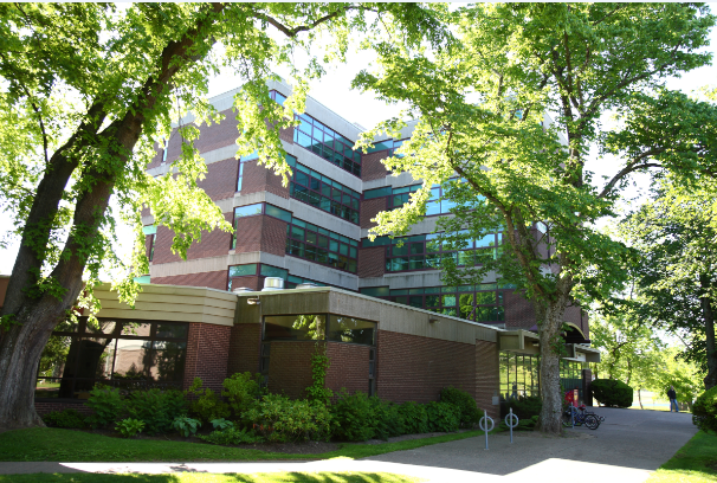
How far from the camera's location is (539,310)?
18766mm

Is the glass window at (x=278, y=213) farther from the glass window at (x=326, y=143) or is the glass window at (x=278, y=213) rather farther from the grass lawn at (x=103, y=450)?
the grass lawn at (x=103, y=450)

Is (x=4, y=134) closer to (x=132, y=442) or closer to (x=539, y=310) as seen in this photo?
(x=132, y=442)

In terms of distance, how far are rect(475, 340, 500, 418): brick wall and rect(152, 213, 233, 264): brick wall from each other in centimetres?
1298

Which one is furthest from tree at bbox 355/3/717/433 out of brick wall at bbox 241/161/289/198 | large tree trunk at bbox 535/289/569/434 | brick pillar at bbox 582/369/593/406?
brick pillar at bbox 582/369/593/406

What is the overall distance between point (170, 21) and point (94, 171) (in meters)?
3.69

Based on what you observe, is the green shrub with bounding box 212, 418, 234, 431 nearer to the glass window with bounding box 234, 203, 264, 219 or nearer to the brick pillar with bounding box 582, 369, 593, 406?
the glass window with bounding box 234, 203, 264, 219

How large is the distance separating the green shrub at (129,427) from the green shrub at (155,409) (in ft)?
1.58

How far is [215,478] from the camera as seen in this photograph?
27.5ft

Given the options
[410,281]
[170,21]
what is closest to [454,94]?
[170,21]

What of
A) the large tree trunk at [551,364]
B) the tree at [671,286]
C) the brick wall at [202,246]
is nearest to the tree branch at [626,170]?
the large tree trunk at [551,364]

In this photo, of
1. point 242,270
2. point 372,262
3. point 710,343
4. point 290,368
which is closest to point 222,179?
point 242,270

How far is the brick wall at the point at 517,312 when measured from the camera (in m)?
26.3

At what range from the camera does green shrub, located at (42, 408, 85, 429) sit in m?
13.0

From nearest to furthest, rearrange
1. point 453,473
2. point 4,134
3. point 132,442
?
point 453,473 → point 132,442 → point 4,134
